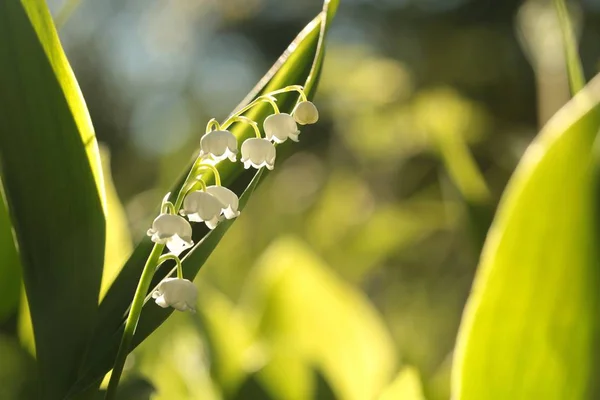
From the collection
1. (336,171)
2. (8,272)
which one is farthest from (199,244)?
(336,171)

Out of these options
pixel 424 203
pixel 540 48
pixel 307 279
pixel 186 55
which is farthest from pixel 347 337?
pixel 186 55

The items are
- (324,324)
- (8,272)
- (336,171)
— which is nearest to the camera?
(8,272)

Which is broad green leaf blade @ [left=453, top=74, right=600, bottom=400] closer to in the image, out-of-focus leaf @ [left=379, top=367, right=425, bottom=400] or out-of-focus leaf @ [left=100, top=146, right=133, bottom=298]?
out-of-focus leaf @ [left=379, top=367, right=425, bottom=400]

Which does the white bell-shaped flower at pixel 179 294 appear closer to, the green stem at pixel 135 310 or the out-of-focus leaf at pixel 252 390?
the green stem at pixel 135 310

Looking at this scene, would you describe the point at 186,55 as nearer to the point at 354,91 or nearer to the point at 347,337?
the point at 354,91

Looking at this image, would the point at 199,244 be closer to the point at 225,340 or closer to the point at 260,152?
the point at 260,152

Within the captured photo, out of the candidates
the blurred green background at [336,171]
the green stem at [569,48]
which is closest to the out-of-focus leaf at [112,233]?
the blurred green background at [336,171]

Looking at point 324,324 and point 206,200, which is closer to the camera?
point 206,200

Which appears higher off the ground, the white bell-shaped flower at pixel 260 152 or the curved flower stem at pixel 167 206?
the white bell-shaped flower at pixel 260 152

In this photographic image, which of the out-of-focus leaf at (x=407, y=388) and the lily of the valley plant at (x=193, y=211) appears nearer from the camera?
the lily of the valley plant at (x=193, y=211)
